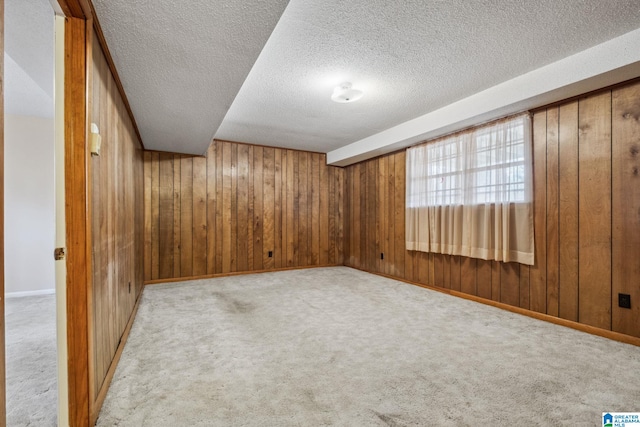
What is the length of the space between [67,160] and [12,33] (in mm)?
1150

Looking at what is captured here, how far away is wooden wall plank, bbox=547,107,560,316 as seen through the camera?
2852mm

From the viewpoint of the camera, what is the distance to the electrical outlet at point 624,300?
2398 millimetres

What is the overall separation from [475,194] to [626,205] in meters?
1.27

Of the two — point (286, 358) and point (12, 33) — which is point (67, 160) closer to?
point (12, 33)

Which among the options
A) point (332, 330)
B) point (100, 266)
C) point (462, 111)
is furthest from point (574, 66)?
point (100, 266)

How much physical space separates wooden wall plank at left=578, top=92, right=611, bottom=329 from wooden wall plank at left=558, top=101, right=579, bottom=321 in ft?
0.14

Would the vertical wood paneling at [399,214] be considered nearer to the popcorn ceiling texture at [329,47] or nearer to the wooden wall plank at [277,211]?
the popcorn ceiling texture at [329,47]

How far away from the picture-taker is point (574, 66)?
2367 millimetres

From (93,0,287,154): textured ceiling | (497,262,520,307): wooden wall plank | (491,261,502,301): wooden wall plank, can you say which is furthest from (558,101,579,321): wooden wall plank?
(93,0,287,154): textured ceiling

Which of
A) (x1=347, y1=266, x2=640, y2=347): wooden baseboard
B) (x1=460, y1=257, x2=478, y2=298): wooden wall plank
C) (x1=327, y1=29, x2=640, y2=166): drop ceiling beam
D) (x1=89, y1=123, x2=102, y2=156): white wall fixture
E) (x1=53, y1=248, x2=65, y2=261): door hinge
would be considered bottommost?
(x1=347, y1=266, x2=640, y2=347): wooden baseboard

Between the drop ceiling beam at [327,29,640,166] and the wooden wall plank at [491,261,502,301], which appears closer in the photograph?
the drop ceiling beam at [327,29,640,166]

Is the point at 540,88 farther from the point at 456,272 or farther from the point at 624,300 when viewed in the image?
the point at 456,272

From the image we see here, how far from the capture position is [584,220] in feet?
8.75

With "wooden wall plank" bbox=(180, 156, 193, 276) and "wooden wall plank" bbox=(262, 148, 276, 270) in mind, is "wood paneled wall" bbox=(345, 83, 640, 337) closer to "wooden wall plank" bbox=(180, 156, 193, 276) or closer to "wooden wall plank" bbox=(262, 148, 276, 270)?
"wooden wall plank" bbox=(262, 148, 276, 270)
